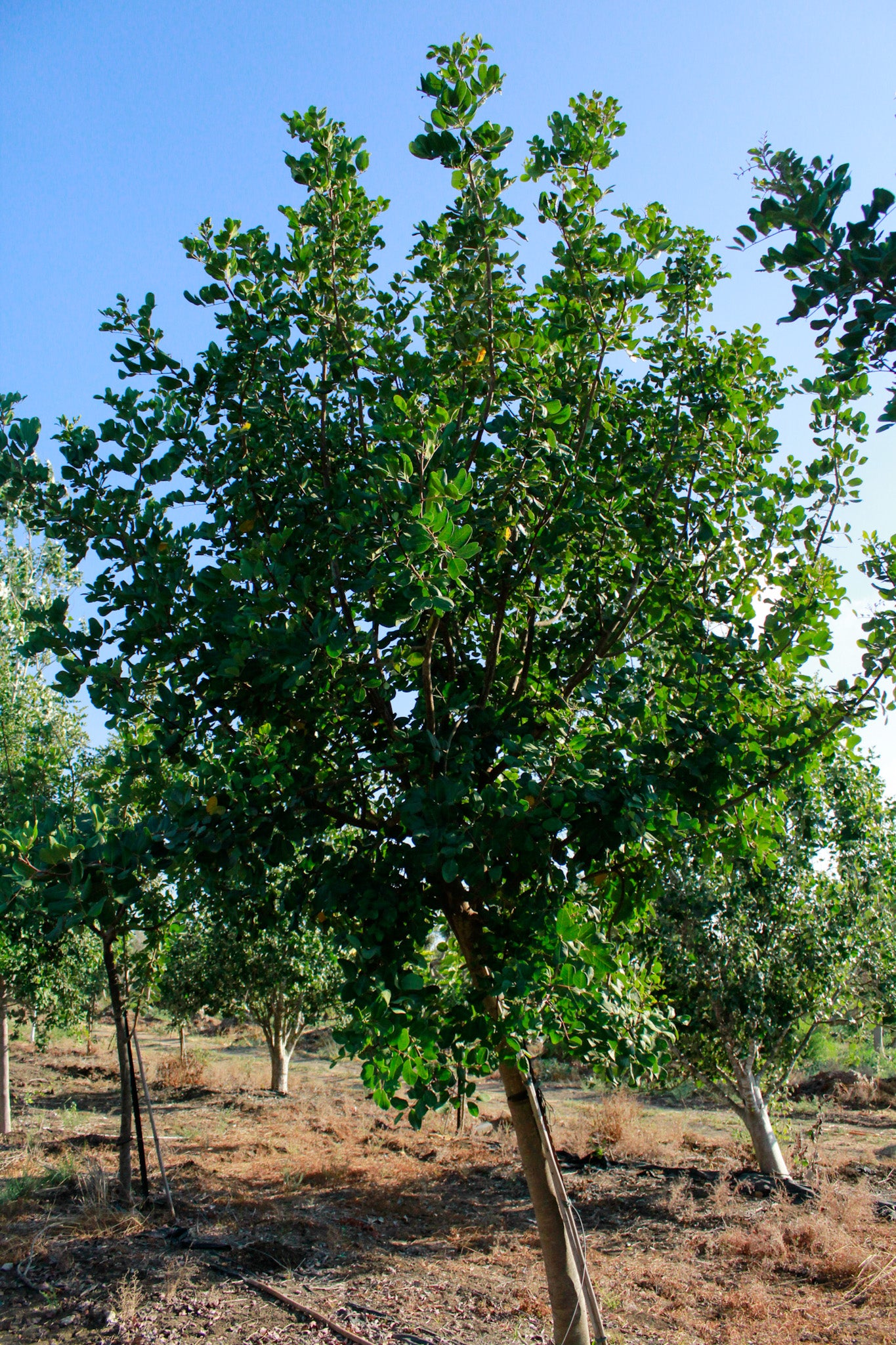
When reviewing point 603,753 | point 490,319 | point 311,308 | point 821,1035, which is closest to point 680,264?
point 490,319

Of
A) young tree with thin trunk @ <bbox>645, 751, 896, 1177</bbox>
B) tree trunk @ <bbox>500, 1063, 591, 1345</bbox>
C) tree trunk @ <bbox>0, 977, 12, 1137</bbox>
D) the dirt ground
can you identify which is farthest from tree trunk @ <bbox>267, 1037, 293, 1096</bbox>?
tree trunk @ <bbox>500, 1063, 591, 1345</bbox>

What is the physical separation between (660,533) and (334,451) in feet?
6.42

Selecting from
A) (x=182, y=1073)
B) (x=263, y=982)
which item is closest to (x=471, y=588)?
(x=263, y=982)

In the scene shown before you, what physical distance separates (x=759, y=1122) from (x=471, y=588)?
10585mm

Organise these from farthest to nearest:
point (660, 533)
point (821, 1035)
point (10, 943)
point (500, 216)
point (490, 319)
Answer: point (821, 1035) → point (10, 943) → point (660, 533) → point (490, 319) → point (500, 216)

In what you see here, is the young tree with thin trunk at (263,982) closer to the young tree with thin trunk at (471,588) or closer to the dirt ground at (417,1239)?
the dirt ground at (417,1239)

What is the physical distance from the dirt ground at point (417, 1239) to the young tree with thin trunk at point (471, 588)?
11.4ft

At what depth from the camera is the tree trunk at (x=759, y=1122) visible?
36.6 feet

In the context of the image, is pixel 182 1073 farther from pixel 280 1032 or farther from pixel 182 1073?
pixel 280 1032

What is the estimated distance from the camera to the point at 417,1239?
937cm

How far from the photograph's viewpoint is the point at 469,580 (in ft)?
15.1

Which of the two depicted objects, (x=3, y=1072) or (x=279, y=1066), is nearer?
(x=3, y=1072)

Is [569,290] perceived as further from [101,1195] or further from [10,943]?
[10,943]

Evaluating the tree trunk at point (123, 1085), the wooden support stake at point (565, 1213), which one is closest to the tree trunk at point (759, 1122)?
the wooden support stake at point (565, 1213)
